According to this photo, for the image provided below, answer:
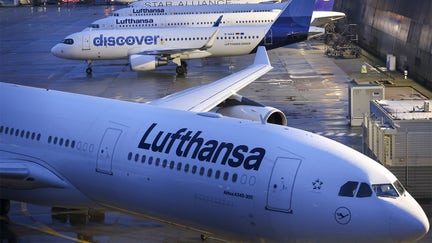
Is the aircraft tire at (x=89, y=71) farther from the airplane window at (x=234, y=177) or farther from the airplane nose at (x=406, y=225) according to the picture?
the airplane nose at (x=406, y=225)

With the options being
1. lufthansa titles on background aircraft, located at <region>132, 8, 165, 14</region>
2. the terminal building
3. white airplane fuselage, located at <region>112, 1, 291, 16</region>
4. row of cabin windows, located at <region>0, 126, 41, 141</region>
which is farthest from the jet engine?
lufthansa titles on background aircraft, located at <region>132, 8, 165, 14</region>

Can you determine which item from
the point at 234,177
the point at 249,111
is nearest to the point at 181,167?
the point at 234,177

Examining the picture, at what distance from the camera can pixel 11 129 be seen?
23.6m

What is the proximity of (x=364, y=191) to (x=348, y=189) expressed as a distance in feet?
1.02

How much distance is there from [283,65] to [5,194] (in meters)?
37.5

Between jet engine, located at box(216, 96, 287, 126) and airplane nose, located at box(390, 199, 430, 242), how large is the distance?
1050cm

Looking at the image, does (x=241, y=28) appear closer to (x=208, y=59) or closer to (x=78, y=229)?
(x=208, y=59)

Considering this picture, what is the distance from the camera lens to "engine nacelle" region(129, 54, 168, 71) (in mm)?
53062

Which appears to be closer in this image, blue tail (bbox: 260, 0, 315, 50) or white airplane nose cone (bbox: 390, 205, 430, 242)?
white airplane nose cone (bbox: 390, 205, 430, 242)

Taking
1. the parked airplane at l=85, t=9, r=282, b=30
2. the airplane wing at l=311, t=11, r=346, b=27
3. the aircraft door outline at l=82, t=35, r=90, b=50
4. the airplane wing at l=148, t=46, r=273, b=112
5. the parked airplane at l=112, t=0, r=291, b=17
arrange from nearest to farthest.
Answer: the airplane wing at l=148, t=46, r=273, b=112 < the aircraft door outline at l=82, t=35, r=90, b=50 < the parked airplane at l=85, t=9, r=282, b=30 < the airplane wing at l=311, t=11, r=346, b=27 < the parked airplane at l=112, t=0, r=291, b=17

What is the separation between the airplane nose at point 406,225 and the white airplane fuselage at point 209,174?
20 millimetres

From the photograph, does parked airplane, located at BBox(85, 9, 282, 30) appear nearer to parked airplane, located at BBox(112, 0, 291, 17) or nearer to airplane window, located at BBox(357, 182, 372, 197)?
parked airplane, located at BBox(112, 0, 291, 17)

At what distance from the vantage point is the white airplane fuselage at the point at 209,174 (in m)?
16.2

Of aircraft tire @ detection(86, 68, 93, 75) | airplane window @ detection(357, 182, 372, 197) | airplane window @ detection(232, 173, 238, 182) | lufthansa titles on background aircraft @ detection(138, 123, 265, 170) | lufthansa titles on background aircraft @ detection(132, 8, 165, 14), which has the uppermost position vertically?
lufthansa titles on background aircraft @ detection(138, 123, 265, 170)
